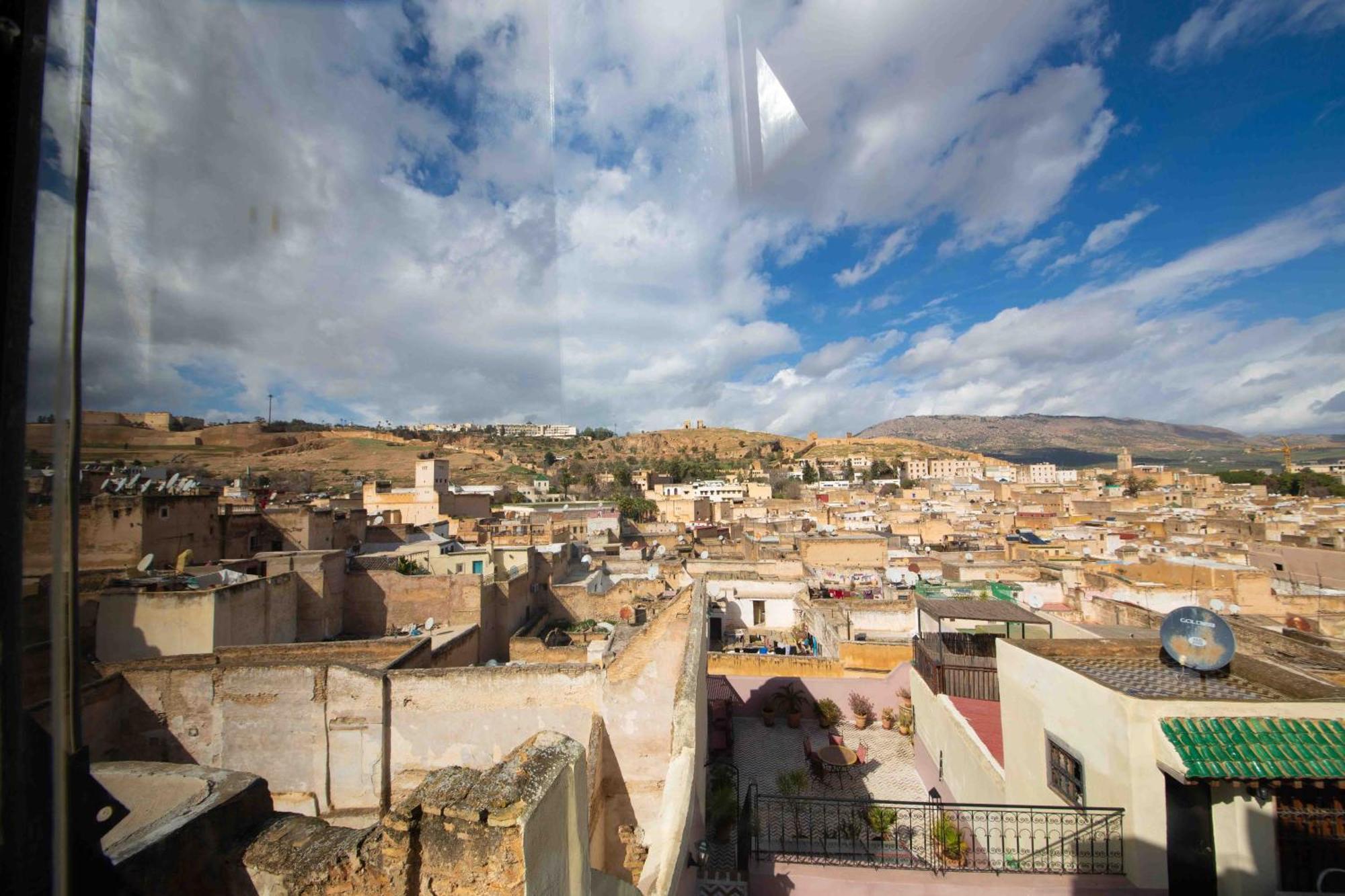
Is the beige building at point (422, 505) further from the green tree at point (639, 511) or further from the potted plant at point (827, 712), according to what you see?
the potted plant at point (827, 712)

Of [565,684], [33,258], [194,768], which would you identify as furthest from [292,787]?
[33,258]

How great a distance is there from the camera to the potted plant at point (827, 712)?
11.8m

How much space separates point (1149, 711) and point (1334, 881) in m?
1.95

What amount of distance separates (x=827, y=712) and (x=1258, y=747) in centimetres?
753

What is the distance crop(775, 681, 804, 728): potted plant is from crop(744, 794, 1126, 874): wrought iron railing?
3112 mm

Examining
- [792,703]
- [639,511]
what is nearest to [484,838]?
[792,703]

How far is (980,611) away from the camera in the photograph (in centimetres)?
1167

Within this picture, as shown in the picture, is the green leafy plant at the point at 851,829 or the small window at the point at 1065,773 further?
the green leafy plant at the point at 851,829

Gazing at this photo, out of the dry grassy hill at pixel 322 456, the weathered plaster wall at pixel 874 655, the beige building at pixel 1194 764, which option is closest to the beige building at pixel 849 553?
the weathered plaster wall at pixel 874 655

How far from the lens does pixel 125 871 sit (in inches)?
147

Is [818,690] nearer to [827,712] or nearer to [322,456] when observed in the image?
[827,712]

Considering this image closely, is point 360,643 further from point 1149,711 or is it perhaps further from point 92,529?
point 1149,711

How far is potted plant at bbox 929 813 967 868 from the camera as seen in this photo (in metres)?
6.50

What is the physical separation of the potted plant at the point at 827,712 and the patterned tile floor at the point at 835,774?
0.47 ft
